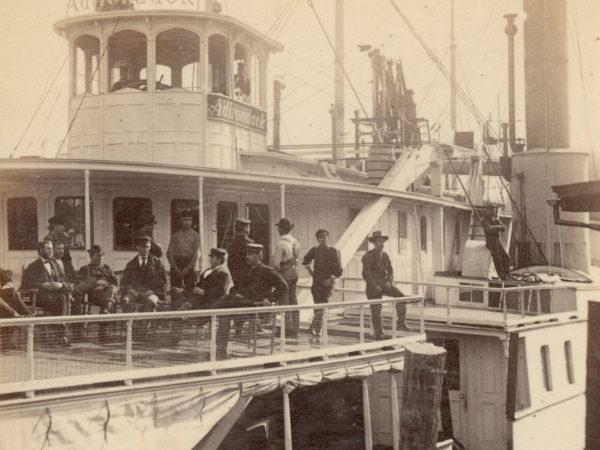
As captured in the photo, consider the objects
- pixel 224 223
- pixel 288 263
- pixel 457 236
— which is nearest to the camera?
pixel 288 263

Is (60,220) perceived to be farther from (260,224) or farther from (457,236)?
(457,236)

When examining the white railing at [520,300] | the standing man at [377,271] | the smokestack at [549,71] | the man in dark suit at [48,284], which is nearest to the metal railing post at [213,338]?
the man in dark suit at [48,284]

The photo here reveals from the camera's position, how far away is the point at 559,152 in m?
21.8

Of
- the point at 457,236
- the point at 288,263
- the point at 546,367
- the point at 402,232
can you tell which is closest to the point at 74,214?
the point at 288,263

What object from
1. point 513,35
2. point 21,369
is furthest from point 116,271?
point 513,35

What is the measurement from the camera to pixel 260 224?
46.9ft

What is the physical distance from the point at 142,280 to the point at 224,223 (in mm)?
4318

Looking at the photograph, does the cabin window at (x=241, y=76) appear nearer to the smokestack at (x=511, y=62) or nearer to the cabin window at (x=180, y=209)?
the cabin window at (x=180, y=209)

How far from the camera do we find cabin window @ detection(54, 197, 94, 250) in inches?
485

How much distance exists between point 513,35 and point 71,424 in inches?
1007

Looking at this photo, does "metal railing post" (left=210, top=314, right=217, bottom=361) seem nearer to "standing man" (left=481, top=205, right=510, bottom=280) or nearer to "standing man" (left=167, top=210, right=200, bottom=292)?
"standing man" (left=167, top=210, right=200, bottom=292)

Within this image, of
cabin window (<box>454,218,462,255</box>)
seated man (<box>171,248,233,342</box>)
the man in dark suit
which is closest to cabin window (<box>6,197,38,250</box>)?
the man in dark suit

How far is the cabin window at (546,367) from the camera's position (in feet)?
50.0

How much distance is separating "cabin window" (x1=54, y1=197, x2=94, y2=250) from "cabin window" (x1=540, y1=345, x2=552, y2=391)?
34.4ft
